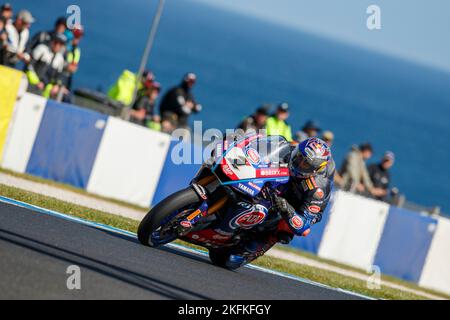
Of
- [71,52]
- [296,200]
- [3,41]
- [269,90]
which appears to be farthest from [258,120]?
[269,90]

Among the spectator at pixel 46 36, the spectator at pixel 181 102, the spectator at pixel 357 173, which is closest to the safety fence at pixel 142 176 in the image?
the spectator at pixel 357 173

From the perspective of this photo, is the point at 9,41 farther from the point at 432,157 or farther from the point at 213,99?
the point at 432,157

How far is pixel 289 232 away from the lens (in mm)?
9688

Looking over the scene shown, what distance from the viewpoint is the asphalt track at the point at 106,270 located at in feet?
22.8

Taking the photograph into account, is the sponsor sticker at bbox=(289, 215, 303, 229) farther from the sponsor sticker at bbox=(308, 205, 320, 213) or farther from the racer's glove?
the sponsor sticker at bbox=(308, 205, 320, 213)

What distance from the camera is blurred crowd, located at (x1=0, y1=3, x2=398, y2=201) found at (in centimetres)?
1661

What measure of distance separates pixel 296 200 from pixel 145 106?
343 inches

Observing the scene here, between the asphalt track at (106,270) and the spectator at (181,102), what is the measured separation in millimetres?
7449

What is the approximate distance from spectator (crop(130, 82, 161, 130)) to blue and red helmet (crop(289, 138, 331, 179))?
8474mm

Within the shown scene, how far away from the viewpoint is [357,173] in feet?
58.6

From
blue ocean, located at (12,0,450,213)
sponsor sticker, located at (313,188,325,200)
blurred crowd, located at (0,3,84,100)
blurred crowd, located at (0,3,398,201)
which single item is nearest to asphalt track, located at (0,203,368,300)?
sponsor sticker, located at (313,188,325,200)

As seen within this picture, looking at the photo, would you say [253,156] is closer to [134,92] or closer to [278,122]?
[134,92]

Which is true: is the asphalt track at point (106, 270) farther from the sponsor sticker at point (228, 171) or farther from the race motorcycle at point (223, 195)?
the sponsor sticker at point (228, 171)
